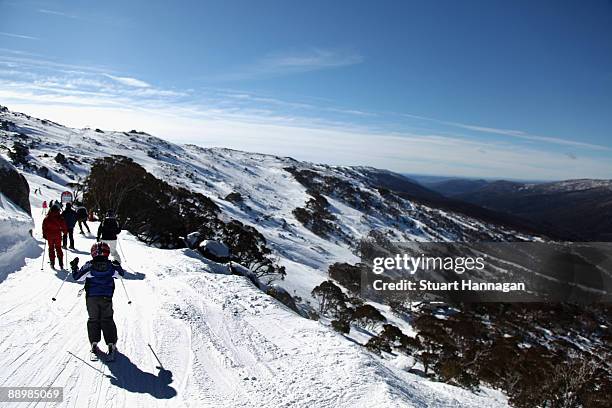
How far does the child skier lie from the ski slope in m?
0.31

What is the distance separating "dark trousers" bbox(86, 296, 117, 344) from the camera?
20.5ft

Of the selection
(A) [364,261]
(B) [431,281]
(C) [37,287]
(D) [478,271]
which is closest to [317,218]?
(A) [364,261]

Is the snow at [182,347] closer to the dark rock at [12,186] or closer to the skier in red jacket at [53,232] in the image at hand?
the skier in red jacket at [53,232]

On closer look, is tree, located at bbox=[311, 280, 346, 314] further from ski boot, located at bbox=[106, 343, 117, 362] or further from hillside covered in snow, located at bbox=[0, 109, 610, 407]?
ski boot, located at bbox=[106, 343, 117, 362]

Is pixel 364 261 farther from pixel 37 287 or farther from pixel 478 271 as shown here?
pixel 37 287

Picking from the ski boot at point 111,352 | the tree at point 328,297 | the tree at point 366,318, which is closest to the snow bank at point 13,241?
the ski boot at point 111,352

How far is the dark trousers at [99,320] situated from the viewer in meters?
6.25

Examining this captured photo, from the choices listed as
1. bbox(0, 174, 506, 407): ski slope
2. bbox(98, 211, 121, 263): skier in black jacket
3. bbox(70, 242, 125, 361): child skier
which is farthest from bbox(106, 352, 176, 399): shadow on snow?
bbox(98, 211, 121, 263): skier in black jacket

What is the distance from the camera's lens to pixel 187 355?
22.8 ft

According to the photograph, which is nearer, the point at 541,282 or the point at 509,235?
the point at 541,282

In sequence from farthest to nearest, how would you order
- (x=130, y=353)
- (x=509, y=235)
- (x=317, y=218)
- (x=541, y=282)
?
(x=509, y=235), (x=541, y=282), (x=317, y=218), (x=130, y=353)

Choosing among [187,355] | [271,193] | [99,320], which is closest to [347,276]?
[187,355]

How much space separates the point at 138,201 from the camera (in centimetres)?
2995

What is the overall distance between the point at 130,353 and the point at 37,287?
14.1ft
